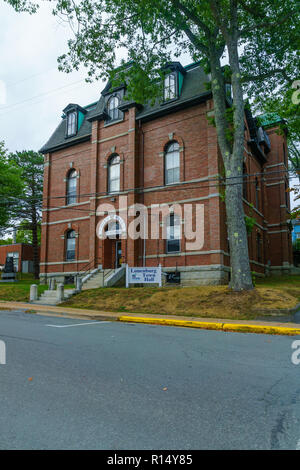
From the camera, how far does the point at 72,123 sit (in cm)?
2645

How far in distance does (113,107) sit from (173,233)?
998 cm

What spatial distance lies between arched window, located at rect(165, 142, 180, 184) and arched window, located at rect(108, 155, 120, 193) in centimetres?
355

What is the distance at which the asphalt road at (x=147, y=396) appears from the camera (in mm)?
3004

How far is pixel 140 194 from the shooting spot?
21.8m

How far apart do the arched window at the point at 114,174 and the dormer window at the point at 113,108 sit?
2721mm

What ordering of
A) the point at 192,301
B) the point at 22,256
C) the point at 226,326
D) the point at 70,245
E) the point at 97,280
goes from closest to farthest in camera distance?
the point at 226,326 < the point at 192,301 < the point at 97,280 < the point at 70,245 < the point at 22,256

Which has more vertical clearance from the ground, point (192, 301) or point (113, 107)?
point (113, 107)

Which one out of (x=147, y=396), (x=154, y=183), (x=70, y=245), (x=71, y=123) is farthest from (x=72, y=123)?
(x=147, y=396)

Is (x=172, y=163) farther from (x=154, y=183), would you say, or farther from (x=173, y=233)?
(x=173, y=233)

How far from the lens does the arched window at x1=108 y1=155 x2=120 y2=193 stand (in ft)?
75.5

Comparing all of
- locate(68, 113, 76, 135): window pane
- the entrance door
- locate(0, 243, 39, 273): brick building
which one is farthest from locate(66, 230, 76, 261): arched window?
locate(0, 243, 39, 273): brick building

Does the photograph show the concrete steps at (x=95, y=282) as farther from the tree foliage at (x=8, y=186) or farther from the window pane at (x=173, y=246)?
the tree foliage at (x=8, y=186)

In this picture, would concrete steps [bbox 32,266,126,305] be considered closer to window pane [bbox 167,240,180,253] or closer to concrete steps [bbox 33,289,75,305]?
concrete steps [bbox 33,289,75,305]
